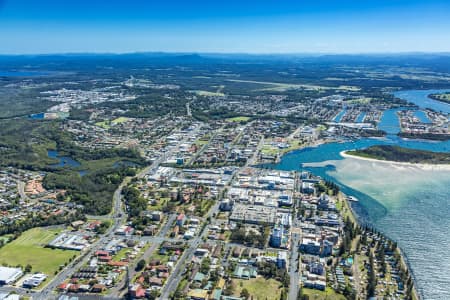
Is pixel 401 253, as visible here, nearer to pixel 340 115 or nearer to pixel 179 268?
pixel 179 268

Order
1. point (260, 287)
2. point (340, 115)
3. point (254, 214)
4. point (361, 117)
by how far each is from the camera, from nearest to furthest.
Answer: point (260, 287)
point (254, 214)
point (361, 117)
point (340, 115)

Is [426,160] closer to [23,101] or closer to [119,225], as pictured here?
[119,225]

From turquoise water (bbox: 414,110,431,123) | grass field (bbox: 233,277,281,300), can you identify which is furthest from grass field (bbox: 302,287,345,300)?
turquoise water (bbox: 414,110,431,123)

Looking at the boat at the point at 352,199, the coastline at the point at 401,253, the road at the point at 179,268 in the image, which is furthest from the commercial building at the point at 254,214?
the boat at the point at 352,199

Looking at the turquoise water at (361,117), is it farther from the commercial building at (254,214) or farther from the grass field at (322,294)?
the grass field at (322,294)

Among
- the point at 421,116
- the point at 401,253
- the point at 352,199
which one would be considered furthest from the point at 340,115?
the point at 401,253

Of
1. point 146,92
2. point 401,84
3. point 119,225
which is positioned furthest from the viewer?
point 401,84

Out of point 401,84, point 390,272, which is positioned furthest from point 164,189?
point 401,84
